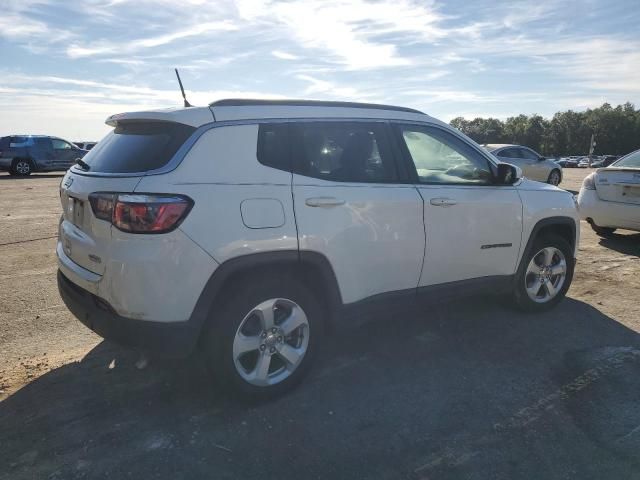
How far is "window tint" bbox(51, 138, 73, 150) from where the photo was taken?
2169 centimetres

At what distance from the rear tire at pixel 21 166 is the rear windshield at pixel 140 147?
2095cm

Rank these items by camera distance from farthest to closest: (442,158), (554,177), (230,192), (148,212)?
(554,177), (442,158), (230,192), (148,212)

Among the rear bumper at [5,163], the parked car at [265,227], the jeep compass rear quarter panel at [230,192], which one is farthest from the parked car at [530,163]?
the rear bumper at [5,163]

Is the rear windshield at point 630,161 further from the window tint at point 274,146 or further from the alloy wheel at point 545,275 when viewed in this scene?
the window tint at point 274,146

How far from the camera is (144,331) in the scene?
2746 millimetres

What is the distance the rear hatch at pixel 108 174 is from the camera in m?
2.79

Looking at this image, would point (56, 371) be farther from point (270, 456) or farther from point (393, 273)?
point (393, 273)

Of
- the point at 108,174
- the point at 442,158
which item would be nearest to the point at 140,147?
the point at 108,174

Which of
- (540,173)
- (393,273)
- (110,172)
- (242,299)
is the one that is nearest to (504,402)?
(393,273)

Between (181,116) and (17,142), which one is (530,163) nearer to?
(181,116)

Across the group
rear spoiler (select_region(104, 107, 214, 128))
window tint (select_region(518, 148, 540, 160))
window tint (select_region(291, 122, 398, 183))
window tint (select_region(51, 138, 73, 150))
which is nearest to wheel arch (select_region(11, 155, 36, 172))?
window tint (select_region(51, 138, 73, 150))

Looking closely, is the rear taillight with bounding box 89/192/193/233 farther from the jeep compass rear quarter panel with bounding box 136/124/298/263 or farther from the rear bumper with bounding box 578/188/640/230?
the rear bumper with bounding box 578/188/640/230

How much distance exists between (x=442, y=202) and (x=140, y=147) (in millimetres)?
2138

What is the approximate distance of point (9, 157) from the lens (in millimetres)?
20875
